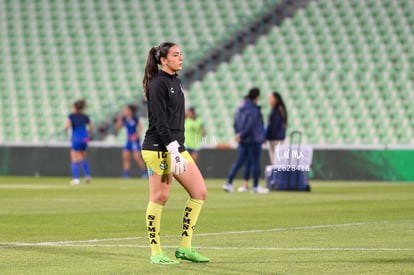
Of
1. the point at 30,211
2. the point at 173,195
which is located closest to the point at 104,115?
the point at 173,195

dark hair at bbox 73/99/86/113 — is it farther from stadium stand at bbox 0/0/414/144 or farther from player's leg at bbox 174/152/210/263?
→ player's leg at bbox 174/152/210/263

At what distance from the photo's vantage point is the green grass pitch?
31.5 feet

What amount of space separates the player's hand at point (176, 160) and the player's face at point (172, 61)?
2.21ft

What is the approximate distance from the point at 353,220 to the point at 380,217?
2.24 ft

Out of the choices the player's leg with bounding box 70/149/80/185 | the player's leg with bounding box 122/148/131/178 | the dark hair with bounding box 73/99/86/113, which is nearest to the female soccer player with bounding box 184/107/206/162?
the player's leg with bounding box 122/148/131/178

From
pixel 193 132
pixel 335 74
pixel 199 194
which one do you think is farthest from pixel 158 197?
pixel 335 74

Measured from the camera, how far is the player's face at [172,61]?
9.95m

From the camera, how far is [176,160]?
31.8 feet

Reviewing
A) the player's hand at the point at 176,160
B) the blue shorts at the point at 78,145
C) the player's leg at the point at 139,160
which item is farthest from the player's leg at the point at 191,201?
the player's leg at the point at 139,160

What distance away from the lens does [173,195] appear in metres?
23.0

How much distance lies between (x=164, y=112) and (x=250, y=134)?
1458 centimetres

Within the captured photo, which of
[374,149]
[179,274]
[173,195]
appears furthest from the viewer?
[374,149]

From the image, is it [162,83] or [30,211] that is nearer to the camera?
[162,83]

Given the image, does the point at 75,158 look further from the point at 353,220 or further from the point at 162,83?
the point at 162,83
